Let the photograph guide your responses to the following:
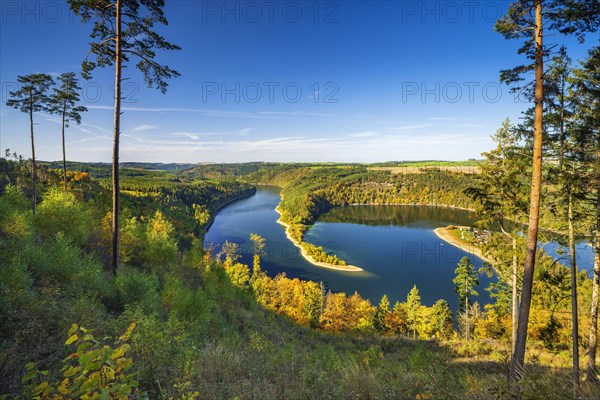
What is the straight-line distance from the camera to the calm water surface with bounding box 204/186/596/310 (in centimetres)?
5325

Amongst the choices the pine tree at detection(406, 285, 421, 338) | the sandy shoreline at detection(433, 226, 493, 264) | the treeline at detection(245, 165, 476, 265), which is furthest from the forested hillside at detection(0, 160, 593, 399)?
the treeline at detection(245, 165, 476, 265)

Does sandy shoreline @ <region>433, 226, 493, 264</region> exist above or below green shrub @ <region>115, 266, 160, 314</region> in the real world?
below

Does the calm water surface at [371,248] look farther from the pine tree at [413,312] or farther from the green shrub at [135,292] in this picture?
the green shrub at [135,292]

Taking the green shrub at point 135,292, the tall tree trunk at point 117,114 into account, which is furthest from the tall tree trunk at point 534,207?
the tall tree trunk at point 117,114

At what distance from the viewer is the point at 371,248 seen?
78812mm


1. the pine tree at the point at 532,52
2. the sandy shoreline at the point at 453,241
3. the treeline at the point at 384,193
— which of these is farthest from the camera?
the treeline at the point at 384,193

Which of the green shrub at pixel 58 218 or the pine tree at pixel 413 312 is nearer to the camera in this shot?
the green shrub at pixel 58 218

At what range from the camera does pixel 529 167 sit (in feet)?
36.0

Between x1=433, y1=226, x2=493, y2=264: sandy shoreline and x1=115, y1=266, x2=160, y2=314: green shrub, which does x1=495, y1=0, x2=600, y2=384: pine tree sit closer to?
x1=115, y1=266, x2=160, y2=314: green shrub

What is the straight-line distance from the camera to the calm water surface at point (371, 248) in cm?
5325

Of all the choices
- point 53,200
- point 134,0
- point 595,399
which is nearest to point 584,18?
point 595,399

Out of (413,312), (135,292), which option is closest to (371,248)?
(413,312)

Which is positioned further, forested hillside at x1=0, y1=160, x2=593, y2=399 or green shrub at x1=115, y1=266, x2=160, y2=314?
green shrub at x1=115, y1=266, x2=160, y2=314

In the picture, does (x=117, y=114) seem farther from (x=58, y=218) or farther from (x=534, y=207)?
(x=534, y=207)
